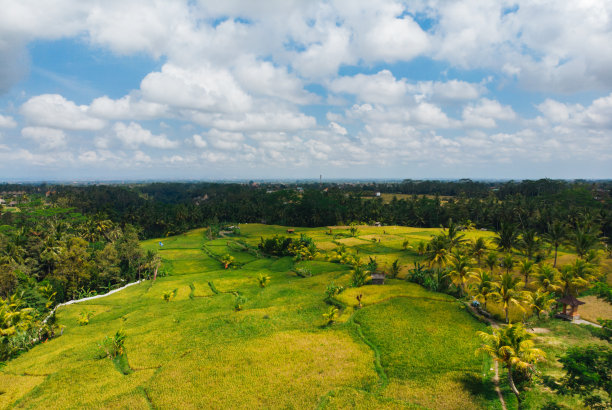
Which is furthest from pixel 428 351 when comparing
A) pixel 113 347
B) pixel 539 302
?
pixel 113 347

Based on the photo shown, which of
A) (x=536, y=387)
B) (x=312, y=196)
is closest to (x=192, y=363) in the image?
(x=536, y=387)

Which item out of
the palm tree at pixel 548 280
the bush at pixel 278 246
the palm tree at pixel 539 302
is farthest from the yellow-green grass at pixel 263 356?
the bush at pixel 278 246

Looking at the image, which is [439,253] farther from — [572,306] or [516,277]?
[572,306]

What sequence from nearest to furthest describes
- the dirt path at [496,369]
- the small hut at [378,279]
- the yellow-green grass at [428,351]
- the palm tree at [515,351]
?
1. the palm tree at [515,351]
2. the dirt path at [496,369]
3. the yellow-green grass at [428,351]
4. the small hut at [378,279]

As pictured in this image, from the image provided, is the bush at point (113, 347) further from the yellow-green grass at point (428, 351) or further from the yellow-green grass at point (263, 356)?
the yellow-green grass at point (428, 351)

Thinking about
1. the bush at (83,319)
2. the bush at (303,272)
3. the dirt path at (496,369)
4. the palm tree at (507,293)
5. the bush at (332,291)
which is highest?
the palm tree at (507,293)

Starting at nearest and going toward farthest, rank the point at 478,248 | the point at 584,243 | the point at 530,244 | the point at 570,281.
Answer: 1. the point at 570,281
2. the point at 584,243
3. the point at 530,244
4. the point at 478,248

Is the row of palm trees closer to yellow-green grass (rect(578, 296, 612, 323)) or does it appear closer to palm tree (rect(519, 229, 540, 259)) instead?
palm tree (rect(519, 229, 540, 259))
